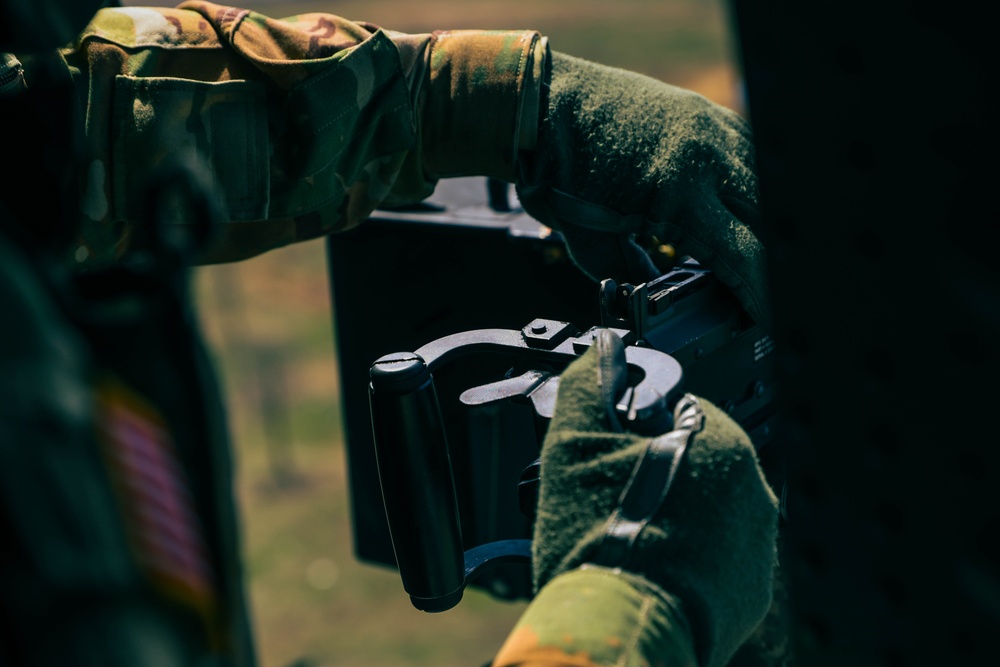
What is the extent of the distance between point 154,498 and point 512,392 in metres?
0.39

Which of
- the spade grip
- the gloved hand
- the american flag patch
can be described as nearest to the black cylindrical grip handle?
the spade grip

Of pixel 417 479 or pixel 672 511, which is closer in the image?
pixel 672 511

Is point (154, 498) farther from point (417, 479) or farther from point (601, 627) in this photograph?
point (417, 479)

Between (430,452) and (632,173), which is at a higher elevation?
(632,173)

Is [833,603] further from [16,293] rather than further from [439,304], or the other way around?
[439,304]

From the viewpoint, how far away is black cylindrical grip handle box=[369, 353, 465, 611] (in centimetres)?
91

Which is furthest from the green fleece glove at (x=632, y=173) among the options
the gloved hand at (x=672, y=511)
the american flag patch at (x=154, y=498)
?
the american flag patch at (x=154, y=498)

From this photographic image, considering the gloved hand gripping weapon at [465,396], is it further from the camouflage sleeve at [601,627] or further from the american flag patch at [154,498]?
the american flag patch at [154,498]

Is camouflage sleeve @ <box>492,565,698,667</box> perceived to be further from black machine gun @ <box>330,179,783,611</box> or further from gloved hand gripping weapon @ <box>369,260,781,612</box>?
gloved hand gripping weapon @ <box>369,260,781,612</box>

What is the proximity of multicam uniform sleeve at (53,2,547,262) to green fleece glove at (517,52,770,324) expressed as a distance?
41 mm

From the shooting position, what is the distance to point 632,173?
1155 mm

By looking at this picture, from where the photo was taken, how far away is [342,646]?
6.93m

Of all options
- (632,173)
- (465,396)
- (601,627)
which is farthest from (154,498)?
(632,173)

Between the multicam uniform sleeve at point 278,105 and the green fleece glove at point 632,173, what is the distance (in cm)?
4
